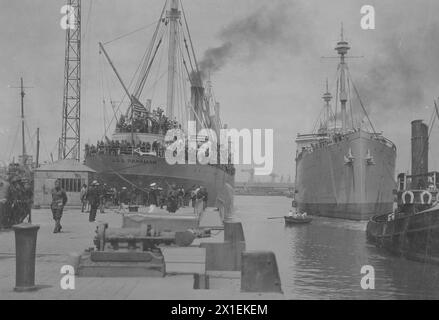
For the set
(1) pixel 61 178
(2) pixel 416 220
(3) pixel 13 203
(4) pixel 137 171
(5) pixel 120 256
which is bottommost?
(2) pixel 416 220

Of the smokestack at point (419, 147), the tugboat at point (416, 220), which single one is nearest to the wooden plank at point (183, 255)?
the tugboat at point (416, 220)

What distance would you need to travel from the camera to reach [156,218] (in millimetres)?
15289

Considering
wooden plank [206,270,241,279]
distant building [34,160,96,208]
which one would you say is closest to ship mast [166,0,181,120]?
distant building [34,160,96,208]

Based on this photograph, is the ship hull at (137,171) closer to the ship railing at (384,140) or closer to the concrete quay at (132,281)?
the ship railing at (384,140)

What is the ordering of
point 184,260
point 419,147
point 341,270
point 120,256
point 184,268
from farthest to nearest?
point 419,147
point 341,270
point 184,260
point 184,268
point 120,256

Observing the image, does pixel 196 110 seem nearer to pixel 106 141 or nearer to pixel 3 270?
pixel 106 141

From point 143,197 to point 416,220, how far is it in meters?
24.1

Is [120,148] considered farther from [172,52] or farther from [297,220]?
[297,220]

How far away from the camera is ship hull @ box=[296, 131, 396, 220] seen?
42.2 m

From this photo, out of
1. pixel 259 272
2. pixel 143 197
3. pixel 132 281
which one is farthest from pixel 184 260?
pixel 143 197

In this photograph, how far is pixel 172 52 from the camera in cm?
4291

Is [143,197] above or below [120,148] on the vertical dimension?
below

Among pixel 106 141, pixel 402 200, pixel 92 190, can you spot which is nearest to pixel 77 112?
pixel 106 141

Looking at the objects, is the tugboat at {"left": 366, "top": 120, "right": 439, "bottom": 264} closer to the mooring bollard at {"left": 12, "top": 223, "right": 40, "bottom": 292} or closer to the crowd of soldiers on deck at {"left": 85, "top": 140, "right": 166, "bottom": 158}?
the mooring bollard at {"left": 12, "top": 223, "right": 40, "bottom": 292}
